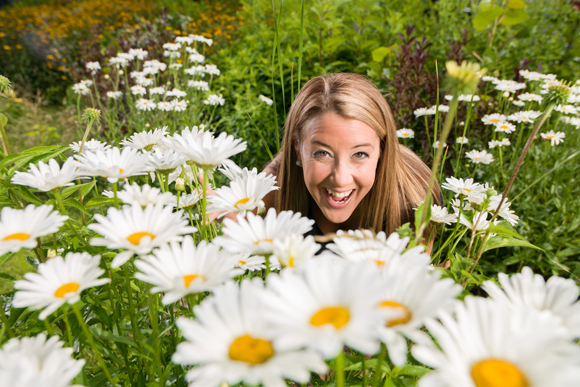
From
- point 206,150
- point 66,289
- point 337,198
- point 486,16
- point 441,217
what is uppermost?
point 486,16

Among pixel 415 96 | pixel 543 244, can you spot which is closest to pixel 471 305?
pixel 543 244

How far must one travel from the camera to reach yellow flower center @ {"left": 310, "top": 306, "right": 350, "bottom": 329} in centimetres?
40

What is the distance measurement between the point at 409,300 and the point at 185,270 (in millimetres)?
303

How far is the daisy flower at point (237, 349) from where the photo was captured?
0.37 m

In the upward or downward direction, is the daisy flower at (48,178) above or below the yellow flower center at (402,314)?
above

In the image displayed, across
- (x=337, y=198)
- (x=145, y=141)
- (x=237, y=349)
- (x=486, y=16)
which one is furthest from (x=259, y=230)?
(x=486, y=16)

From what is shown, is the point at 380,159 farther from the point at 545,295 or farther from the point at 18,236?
the point at 18,236

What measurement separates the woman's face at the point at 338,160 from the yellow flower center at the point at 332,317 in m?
1.13

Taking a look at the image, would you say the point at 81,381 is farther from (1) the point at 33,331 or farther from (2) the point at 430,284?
(2) the point at 430,284

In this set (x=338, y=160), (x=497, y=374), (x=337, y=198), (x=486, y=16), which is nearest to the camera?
(x=497, y=374)

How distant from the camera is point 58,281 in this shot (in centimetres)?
56

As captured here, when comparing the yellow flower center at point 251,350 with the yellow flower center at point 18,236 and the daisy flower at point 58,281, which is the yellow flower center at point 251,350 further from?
the yellow flower center at point 18,236

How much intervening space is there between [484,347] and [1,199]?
0.92 metres

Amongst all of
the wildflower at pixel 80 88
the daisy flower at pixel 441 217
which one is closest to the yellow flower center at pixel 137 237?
the daisy flower at pixel 441 217
